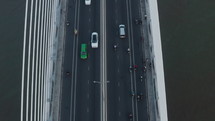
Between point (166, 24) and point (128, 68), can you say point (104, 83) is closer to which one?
point (128, 68)

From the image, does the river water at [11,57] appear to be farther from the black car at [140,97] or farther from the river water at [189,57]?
the river water at [189,57]

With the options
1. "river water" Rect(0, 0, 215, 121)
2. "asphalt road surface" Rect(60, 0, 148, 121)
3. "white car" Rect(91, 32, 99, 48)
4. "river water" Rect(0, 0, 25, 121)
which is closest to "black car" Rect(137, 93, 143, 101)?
"asphalt road surface" Rect(60, 0, 148, 121)

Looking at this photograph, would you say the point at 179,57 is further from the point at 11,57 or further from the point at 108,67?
the point at 11,57

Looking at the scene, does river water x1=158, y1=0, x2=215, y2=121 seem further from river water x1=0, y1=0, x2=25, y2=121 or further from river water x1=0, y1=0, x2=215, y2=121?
river water x1=0, y1=0, x2=25, y2=121

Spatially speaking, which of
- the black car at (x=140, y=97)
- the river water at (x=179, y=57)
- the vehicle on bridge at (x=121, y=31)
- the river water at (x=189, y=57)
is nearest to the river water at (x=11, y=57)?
the river water at (x=179, y=57)

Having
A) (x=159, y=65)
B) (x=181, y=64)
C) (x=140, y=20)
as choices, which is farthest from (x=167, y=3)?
(x=159, y=65)
